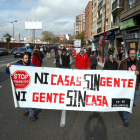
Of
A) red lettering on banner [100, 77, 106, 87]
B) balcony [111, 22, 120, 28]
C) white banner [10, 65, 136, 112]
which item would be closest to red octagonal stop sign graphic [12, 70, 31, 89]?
white banner [10, 65, 136, 112]

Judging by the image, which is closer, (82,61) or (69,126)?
(69,126)

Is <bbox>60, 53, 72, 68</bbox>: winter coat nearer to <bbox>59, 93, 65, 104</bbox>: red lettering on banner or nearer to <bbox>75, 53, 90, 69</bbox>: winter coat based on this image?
<bbox>75, 53, 90, 69</bbox>: winter coat

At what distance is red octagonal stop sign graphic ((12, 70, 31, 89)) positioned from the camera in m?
4.27

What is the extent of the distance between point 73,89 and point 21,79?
1.31 metres

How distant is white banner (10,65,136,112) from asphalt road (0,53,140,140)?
371 millimetres

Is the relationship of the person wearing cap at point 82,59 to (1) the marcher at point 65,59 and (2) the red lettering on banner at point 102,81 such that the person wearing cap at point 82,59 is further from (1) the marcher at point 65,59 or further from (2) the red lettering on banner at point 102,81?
(2) the red lettering on banner at point 102,81

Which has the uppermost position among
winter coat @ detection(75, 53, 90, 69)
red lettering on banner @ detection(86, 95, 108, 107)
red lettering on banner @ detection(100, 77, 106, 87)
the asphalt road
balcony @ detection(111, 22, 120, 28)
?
balcony @ detection(111, 22, 120, 28)

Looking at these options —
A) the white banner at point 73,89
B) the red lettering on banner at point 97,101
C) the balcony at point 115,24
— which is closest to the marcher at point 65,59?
the white banner at point 73,89

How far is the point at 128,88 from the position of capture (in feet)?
13.7

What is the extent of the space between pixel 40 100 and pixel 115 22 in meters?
28.7

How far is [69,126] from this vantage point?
159 inches

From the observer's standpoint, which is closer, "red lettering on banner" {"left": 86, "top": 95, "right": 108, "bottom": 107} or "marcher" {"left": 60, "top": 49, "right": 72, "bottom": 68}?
"red lettering on banner" {"left": 86, "top": 95, "right": 108, "bottom": 107}

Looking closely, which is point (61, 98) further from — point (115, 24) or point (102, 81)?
point (115, 24)

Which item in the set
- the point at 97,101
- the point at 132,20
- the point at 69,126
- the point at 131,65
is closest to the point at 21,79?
the point at 69,126
